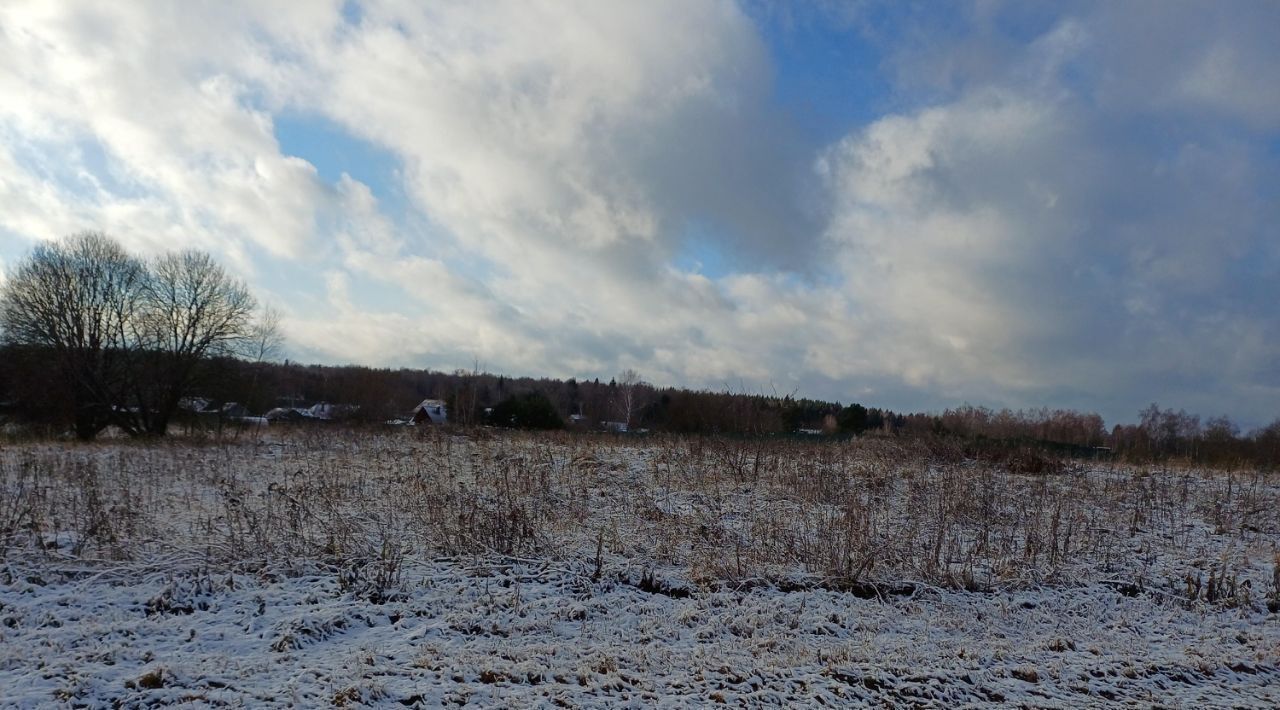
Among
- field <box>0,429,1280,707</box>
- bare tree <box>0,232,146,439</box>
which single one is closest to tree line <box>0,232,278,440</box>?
bare tree <box>0,232,146,439</box>

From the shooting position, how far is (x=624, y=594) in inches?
272

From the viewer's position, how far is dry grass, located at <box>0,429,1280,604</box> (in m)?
7.48

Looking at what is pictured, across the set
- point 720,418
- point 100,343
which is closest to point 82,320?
point 100,343

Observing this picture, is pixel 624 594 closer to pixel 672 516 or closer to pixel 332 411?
pixel 672 516

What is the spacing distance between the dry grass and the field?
0.21 feet

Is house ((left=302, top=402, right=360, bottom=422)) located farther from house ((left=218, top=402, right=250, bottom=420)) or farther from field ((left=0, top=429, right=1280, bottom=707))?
field ((left=0, top=429, right=1280, bottom=707))

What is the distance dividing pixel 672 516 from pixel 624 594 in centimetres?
305

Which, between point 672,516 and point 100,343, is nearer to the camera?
point 672,516

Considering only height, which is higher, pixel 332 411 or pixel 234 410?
pixel 234 410

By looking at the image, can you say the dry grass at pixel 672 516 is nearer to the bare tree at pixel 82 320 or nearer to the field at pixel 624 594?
the field at pixel 624 594

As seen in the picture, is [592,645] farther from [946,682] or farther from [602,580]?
[946,682]

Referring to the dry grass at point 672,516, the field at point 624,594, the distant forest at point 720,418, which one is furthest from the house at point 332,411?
the field at point 624,594

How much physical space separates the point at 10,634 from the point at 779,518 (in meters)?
8.38

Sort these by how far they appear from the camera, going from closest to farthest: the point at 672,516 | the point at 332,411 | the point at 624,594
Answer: the point at 624,594, the point at 672,516, the point at 332,411
